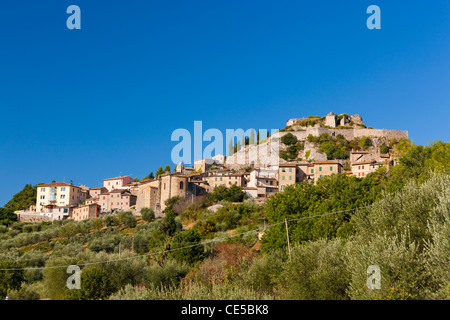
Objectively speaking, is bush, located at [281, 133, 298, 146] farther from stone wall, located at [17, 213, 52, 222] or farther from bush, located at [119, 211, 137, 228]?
stone wall, located at [17, 213, 52, 222]

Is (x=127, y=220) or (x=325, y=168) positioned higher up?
(x=325, y=168)

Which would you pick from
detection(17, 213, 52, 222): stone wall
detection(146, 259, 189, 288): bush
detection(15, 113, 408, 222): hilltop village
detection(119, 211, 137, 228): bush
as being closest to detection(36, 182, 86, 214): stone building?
detection(15, 113, 408, 222): hilltop village

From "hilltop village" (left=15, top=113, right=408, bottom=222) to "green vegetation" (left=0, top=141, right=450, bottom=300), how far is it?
48.3 ft

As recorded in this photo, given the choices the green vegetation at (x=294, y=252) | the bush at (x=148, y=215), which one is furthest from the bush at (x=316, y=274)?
the bush at (x=148, y=215)

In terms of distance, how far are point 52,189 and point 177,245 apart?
60833mm

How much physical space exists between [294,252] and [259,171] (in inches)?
2328

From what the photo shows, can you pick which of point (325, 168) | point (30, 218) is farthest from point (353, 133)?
point (30, 218)

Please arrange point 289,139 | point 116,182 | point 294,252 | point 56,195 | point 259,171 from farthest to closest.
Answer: point 289,139
point 116,182
point 56,195
point 259,171
point 294,252

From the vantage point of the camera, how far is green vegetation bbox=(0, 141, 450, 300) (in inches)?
545

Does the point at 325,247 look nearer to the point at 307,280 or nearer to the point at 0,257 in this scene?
the point at 307,280

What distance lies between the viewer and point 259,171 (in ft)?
264

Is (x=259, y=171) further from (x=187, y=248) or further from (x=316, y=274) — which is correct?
(x=316, y=274)

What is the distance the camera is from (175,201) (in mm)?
71000

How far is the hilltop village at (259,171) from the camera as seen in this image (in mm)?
73750
